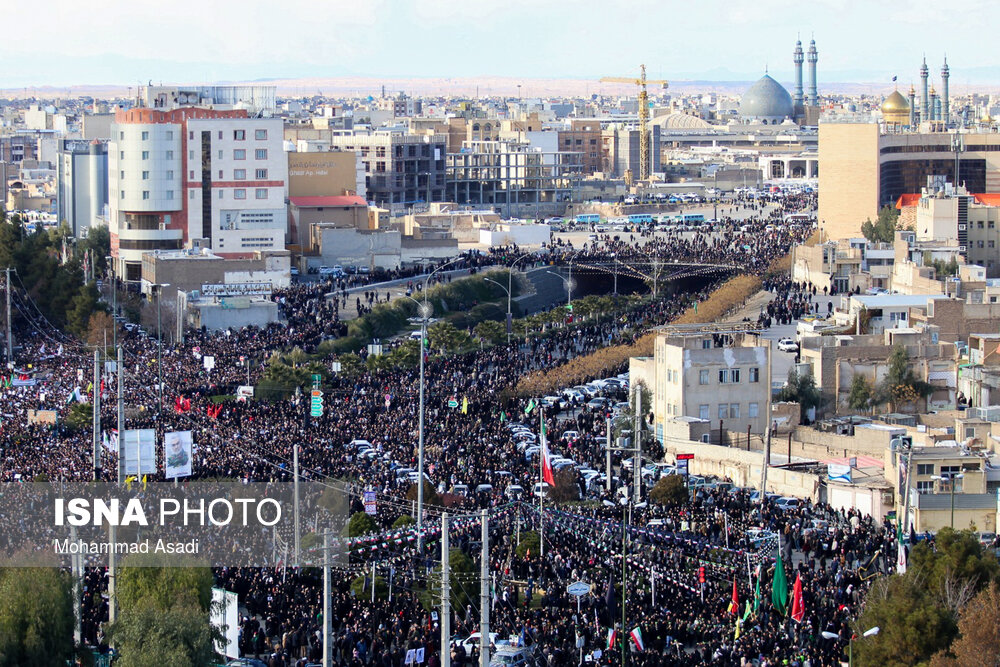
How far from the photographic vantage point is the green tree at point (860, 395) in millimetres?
41625

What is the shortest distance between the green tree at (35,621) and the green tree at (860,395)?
918 inches

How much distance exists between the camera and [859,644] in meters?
22.1

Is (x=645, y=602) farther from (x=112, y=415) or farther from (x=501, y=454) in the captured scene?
(x=112, y=415)

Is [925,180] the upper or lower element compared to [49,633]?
upper

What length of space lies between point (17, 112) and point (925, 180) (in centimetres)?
11482

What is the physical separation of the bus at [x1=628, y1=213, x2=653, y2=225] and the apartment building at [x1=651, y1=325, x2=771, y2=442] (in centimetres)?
5050

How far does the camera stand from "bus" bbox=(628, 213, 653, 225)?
9088 cm

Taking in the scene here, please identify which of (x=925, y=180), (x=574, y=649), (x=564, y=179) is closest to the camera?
(x=574, y=649)

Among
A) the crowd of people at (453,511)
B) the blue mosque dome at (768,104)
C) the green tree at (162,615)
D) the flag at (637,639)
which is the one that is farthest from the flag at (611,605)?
the blue mosque dome at (768,104)

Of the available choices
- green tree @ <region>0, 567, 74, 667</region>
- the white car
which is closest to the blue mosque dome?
the white car

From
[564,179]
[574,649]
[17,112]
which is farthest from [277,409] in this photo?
[17,112]

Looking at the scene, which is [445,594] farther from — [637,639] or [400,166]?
[400,166]

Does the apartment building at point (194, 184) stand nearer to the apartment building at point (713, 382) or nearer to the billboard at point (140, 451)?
the apartment building at point (713, 382)

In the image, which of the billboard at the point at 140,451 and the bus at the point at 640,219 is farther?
the bus at the point at 640,219
